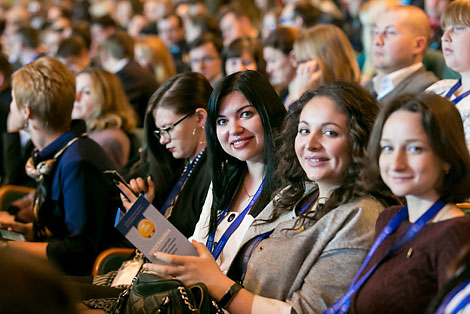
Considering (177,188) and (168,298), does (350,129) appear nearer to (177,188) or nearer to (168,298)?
(168,298)

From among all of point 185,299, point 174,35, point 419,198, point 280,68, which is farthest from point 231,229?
point 174,35

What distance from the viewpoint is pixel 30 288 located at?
3.11 feet

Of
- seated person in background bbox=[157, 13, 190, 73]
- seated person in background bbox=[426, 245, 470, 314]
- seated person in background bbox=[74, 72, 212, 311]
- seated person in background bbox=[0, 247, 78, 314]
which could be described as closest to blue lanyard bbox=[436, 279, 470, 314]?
seated person in background bbox=[426, 245, 470, 314]

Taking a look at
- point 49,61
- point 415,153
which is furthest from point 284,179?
point 49,61

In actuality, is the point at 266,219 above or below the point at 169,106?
below

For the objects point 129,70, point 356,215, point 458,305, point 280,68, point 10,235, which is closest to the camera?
point 458,305

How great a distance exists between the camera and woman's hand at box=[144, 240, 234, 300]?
2102mm

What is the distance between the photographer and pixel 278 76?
15.4 ft

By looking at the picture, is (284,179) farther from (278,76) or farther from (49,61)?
(278,76)

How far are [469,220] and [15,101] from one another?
2455mm

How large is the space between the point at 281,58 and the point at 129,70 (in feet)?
5.54

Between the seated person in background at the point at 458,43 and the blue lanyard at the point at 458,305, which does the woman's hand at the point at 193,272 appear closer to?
the blue lanyard at the point at 458,305

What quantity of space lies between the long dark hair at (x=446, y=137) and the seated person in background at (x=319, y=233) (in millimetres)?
335

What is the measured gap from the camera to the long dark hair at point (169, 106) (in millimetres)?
3025
